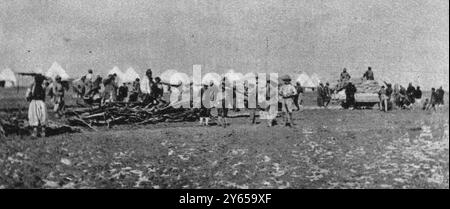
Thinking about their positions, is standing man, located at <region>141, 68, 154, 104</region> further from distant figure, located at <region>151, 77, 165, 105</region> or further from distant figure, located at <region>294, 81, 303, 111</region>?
distant figure, located at <region>294, 81, 303, 111</region>

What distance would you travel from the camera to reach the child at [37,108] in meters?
10.1

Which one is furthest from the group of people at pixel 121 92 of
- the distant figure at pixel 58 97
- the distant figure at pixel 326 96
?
the distant figure at pixel 326 96

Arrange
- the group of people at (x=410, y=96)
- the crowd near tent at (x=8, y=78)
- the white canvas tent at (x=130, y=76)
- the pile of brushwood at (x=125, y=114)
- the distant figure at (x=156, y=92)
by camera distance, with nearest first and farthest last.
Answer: the pile of brushwood at (x=125, y=114), the distant figure at (x=156, y=92), the group of people at (x=410, y=96), the white canvas tent at (x=130, y=76), the crowd near tent at (x=8, y=78)

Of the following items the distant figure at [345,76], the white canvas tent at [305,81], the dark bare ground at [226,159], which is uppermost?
the white canvas tent at [305,81]

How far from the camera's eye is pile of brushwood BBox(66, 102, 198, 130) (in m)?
12.1

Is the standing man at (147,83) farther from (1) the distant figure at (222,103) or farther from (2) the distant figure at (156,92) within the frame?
(1) the distant figure at (222,103)

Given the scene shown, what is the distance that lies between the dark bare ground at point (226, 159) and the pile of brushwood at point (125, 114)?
561 millimetres

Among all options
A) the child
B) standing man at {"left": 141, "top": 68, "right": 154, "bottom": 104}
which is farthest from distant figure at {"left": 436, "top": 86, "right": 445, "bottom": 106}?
the child

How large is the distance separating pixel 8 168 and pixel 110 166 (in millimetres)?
1765

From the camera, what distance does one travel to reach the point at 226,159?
9.41 m

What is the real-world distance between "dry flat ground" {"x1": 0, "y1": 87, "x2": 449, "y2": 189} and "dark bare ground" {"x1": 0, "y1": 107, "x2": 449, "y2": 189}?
19 millimetres
